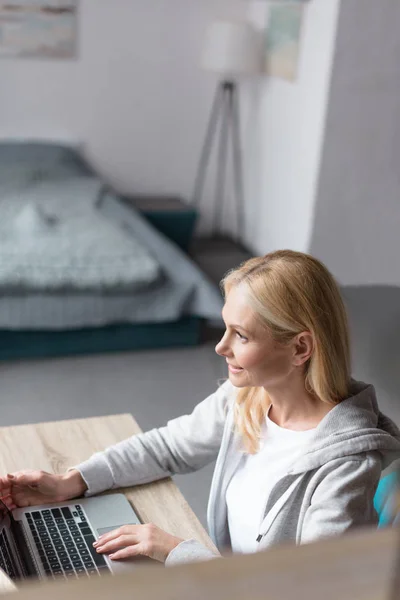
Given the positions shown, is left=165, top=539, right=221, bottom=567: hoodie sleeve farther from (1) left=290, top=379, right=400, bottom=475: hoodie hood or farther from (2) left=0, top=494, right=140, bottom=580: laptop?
(1) left=290, top=379, right=400, bottom=475: hoodie hood

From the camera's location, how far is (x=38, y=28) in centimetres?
463

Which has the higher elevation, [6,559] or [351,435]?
[351,435]

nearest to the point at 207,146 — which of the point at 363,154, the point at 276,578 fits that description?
the point at 363,154

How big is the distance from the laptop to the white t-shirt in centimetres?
18

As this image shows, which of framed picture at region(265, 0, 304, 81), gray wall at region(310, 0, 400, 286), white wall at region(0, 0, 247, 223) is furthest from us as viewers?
white wall at region(0, 0, 247, 223)

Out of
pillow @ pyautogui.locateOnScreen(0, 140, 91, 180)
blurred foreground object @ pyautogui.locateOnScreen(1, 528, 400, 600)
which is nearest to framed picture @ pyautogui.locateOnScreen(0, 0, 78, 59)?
pillow @ pyautogui.locateOnScreen(0, 140, 91, 180)

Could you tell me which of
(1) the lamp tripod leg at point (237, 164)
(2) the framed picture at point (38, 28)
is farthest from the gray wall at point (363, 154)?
(2) the framed picture at point (38, 28)

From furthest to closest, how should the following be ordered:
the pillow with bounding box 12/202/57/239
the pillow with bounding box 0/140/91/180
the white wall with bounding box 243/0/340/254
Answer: the pillow with bounding box 0/140/91/180 → the white wall with bounding box 243/0/340/254 → the pillow with bounding box 12/202/57/239

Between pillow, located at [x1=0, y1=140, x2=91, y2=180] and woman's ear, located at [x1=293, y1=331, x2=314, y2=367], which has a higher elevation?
woman's ear, located at [x1=293, y1=331, x2=314, y2=367]

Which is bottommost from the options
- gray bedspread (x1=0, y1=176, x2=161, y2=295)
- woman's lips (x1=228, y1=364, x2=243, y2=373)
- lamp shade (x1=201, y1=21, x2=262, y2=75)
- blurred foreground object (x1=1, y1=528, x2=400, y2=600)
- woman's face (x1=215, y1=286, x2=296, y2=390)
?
gray bedspread (x1=0, y1=176, x2=161, y2=295)

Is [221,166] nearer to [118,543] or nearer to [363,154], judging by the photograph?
[363,154]

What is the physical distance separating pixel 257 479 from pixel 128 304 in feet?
6.89

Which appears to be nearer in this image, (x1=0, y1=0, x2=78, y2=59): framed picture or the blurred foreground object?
the blurred foreground object

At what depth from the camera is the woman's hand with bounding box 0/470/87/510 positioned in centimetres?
133
